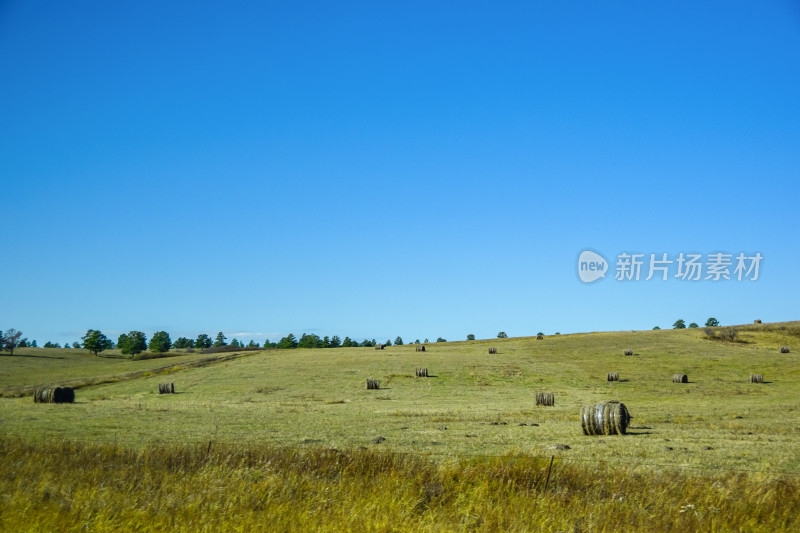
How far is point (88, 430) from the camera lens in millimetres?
25484

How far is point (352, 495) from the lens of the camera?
32.6 ft

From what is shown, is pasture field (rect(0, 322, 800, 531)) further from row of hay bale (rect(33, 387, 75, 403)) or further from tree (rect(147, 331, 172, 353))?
tree (rect(147, 331, 172, 353))

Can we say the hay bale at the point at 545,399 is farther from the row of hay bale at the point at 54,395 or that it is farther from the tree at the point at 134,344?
the tree at the point at 134,344

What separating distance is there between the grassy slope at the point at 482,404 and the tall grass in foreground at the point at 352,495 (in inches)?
180

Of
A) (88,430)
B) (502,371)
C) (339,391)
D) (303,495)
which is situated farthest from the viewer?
(502,371)

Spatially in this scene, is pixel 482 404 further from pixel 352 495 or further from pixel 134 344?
pixel 134 344

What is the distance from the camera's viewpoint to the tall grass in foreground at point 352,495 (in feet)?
28.2

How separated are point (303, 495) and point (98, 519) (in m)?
2.94

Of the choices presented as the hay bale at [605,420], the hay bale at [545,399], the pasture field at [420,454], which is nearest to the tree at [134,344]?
the pasture field at [420,454]

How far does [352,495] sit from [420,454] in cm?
825

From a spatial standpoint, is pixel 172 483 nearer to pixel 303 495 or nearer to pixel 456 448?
pixel 303 495

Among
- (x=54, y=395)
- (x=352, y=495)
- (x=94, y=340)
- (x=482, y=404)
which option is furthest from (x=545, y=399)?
(x=94, y=340)

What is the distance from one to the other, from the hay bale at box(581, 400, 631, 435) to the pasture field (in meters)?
0.74

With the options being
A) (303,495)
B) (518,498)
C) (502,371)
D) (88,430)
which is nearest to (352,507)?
(303,495)
